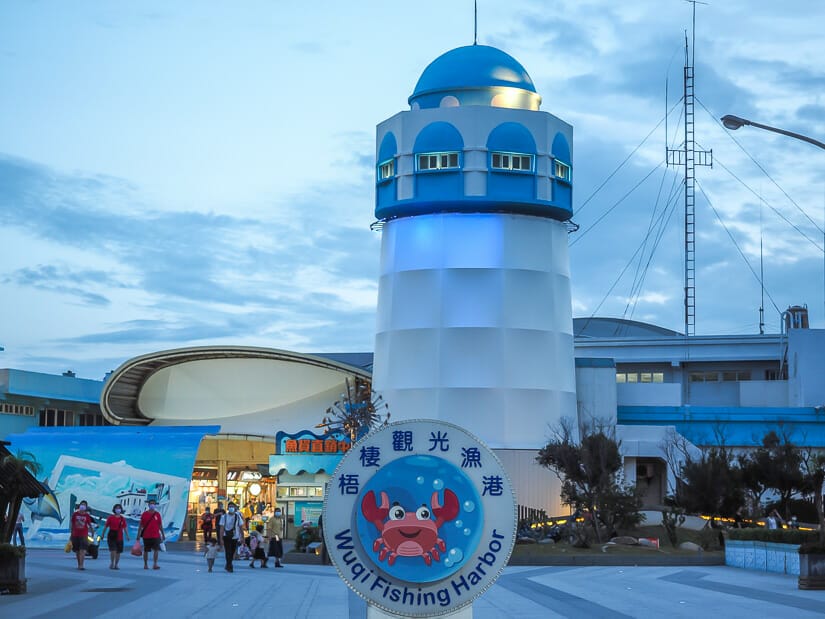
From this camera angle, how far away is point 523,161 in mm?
59500

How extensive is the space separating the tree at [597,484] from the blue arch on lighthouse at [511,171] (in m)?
13.6

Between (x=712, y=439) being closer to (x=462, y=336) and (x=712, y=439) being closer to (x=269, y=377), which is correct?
(x=462, y=336)

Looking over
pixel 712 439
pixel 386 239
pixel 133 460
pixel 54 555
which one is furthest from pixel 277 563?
pixel 712 439

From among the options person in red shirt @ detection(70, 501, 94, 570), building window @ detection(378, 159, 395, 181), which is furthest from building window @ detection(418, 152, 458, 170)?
person in red shirt @ detection(70, 501, 94, 570)

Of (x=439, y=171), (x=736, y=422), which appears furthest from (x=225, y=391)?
(x=736, y=422)

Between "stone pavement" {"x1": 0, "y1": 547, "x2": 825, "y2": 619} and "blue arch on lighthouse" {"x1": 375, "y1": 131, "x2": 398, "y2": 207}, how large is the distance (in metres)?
27.2

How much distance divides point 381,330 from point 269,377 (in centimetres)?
1245

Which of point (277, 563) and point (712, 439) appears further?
point (712, 439)

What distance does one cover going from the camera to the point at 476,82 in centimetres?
6066

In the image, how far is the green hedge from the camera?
111ft

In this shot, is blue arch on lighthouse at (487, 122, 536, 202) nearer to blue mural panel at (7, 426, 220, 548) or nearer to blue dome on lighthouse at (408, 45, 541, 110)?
blue dome on lighthouse at (408, 45, 541, 110)

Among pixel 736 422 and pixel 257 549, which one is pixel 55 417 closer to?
pixel 736 422

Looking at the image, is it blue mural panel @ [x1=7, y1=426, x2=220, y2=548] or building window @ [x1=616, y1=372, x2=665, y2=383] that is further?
building window @ [x1=616, y1=372, x2=665, y2=383]

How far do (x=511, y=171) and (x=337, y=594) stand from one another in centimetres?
3540
